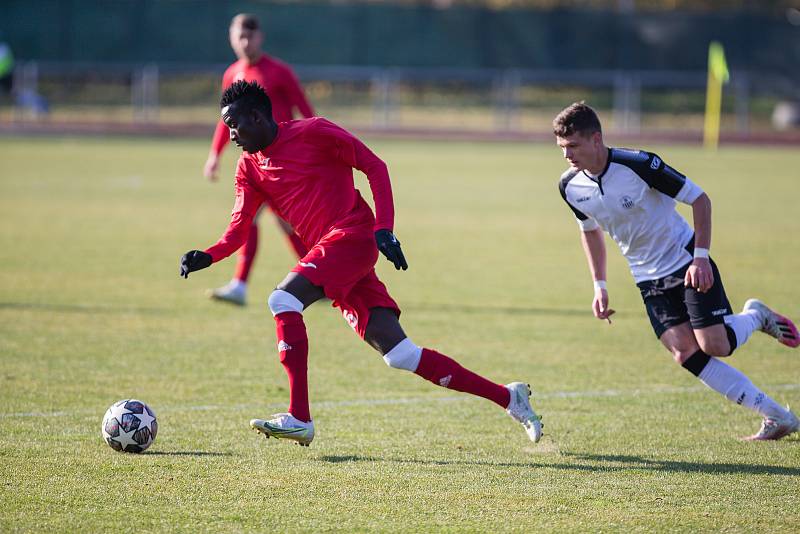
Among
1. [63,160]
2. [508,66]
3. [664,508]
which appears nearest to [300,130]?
[664,508]

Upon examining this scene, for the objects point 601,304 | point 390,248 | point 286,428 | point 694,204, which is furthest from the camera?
point 601,304

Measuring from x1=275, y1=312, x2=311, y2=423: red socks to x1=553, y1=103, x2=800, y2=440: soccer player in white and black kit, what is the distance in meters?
1.58

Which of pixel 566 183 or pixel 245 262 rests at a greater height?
pixel 566 183

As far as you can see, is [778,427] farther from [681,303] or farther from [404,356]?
[404,356]

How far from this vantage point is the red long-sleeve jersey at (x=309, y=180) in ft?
18.4

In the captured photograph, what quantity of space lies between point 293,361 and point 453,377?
0.81 metres

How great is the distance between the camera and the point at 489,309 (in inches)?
387

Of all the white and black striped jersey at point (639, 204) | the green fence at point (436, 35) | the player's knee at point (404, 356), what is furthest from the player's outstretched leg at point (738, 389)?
the green fence at point (436, 35)

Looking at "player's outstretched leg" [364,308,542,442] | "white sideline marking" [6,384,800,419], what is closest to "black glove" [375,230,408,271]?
"player's outstretched leg" [364,308,542,442]

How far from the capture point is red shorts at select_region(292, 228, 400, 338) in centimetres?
544

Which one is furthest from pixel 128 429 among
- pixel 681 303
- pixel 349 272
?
pixel 681 303

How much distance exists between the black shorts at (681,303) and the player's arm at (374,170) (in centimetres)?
135

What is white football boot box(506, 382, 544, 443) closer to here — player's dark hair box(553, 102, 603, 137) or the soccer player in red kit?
the soccer player in red kit

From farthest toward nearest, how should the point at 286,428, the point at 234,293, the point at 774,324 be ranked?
the point at 234,293 < the point at 774,324 < the point at 286,428
